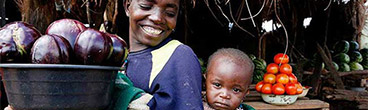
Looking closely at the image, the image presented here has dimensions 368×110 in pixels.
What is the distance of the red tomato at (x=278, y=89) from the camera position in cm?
306

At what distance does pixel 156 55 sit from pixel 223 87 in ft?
1.95

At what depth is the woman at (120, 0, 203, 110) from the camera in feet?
3.50

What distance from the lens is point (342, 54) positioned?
5.05 m

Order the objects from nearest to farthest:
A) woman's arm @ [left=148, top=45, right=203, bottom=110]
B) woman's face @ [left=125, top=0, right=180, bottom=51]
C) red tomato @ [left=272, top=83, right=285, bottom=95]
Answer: woman's arm @ [left=148, top=45, right=203, bottom=110], woman's face @ [left=125, top=0, right=180, bottom=51], red tomato @ [left=272, top=83, right=285, bottom=95]

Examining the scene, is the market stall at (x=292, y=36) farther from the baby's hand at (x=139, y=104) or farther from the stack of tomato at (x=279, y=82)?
the baby's hand at (x=139, y=104)

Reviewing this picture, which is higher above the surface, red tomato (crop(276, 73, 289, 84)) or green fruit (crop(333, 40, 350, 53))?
green fruit (crop(333, 40, 350, 53))

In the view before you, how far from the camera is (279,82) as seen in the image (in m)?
3.17

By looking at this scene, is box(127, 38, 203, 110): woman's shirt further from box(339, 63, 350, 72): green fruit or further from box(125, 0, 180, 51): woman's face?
box(339, 63, 350, 72): green fruit

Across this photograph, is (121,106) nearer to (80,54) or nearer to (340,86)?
(80,54)

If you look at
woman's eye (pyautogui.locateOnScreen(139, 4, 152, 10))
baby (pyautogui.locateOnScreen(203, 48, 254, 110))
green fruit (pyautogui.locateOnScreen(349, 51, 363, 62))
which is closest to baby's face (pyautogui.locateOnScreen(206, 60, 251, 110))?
baby (pyautogui.locateOnScreen(203, 48, 254, 110))

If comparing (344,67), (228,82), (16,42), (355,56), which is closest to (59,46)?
(16,42)

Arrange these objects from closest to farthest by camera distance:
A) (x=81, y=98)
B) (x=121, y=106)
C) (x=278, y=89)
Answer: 1. (x=81, y=98)
2. (x=121, y=106)
3. (x=278, y=89)

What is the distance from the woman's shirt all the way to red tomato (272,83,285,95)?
7.23ft

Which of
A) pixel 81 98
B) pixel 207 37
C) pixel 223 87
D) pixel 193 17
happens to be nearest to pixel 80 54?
pixel 81 98
